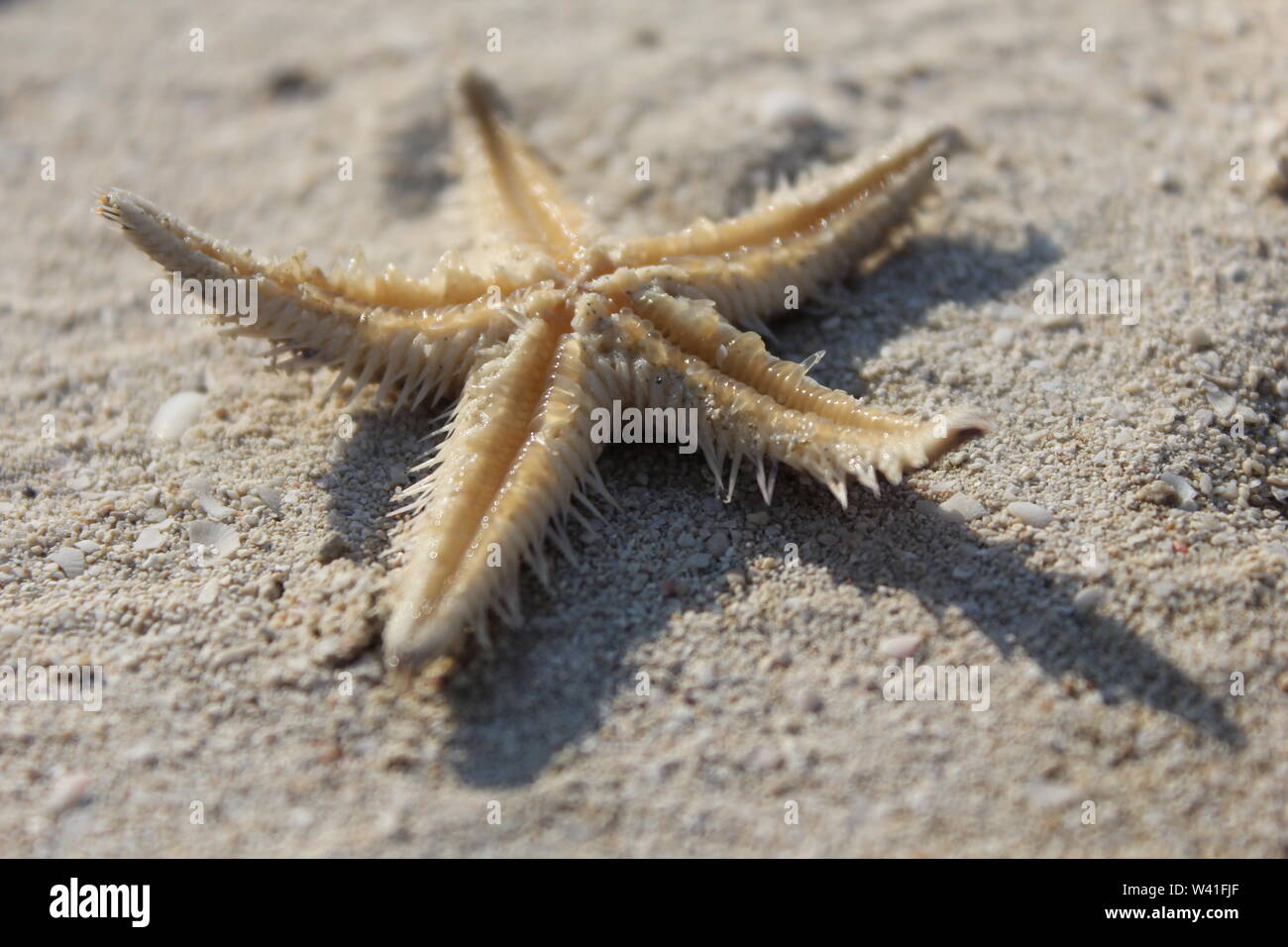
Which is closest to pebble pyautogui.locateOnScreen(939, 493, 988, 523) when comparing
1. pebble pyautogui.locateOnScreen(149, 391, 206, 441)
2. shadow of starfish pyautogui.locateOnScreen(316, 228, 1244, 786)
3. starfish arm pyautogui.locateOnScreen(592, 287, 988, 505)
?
shadow of starfish pyautogui.locateOnScreen(316, 228, 1244, 786)

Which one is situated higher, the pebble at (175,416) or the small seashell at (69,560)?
the pebble at (175,416)

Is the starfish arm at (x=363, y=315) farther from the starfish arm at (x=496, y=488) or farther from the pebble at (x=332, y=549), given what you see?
the pebble at (x=332, y=549)

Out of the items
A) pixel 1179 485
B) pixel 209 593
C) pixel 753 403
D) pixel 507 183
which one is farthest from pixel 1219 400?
pixel 209 593

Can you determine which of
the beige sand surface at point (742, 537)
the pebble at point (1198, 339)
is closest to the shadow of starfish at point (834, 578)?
the beige sand surface at point (742, 537)

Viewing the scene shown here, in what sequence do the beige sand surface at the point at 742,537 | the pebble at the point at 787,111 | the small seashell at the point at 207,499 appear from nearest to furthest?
the beige sand surface at the point at 742,537 < the small seashell at the point at 207,499 < the pebble at the point at 787,111
